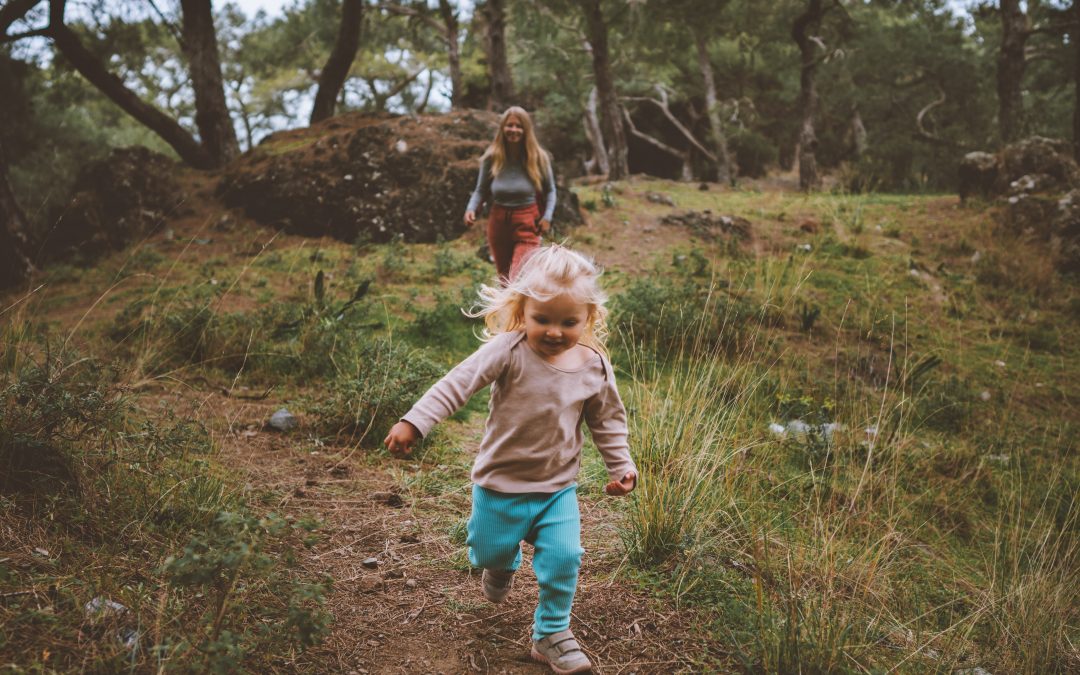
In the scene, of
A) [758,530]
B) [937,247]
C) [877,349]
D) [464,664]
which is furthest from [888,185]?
[464,664]

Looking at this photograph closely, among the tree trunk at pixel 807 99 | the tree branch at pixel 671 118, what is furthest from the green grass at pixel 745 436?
the tree branch at pixel 671 118

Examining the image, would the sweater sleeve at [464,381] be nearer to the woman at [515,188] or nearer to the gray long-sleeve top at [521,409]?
the gray long-sleeve top at [521,409]

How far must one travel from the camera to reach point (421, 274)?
23.8ft

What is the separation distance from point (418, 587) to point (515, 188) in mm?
3748

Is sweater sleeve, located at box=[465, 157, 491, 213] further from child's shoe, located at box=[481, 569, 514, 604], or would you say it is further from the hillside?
child's shoe, located at box=[481, 569, 514, 604]

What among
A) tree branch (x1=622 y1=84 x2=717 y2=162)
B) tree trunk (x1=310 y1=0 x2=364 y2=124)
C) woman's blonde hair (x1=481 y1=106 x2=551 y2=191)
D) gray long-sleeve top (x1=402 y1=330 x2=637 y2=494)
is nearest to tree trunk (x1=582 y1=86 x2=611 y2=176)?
tree branch (x1=622 y1=84 x2=717 y2=162)

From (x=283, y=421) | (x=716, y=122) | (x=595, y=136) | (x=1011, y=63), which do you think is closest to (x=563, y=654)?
(x=283, y=421)

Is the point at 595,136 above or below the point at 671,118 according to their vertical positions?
below

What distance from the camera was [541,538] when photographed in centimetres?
214

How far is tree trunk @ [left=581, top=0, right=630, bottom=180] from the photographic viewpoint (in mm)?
14211

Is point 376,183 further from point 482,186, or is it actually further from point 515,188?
point 515,188

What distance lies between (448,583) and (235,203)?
8825 millimetres

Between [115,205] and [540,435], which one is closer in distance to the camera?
[540,435]

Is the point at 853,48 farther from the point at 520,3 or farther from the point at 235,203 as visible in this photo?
the point at 235,203
